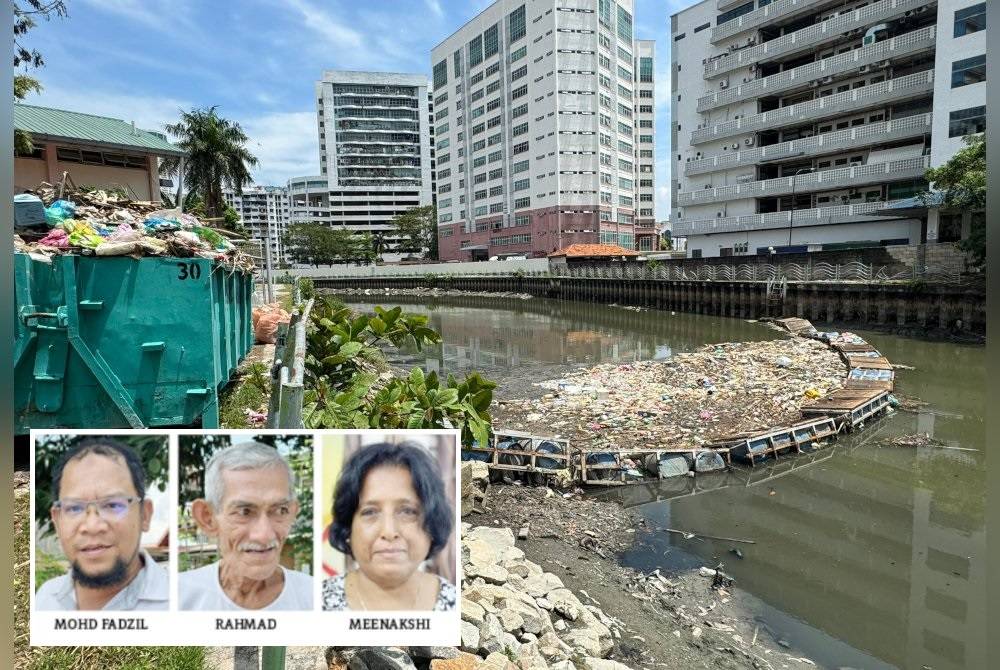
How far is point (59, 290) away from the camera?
14.8 feet

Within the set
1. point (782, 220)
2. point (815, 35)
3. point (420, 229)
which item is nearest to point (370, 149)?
point (420, 229)

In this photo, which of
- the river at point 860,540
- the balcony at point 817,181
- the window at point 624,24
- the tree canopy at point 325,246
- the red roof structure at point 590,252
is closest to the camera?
the river at point 860,540

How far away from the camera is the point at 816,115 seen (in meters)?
34.8

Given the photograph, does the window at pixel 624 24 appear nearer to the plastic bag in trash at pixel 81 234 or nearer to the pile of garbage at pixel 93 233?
the pile of garbage at pixel 93 233

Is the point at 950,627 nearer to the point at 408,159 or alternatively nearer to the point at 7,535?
the point at 7,535

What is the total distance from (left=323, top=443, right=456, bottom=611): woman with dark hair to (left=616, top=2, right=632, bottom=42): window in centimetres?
6950

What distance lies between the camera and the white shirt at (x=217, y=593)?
6.47ft

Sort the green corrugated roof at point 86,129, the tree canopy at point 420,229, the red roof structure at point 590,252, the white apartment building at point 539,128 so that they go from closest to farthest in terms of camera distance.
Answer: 1. the green corrugated roof at point 86,129
2. the red roof structure at point 590,252
3. the white apartment building at point 539,128
4. the tree canopy at point 420,229

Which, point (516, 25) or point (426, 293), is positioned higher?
point (516, 25)

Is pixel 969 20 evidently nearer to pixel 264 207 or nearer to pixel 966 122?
pixel 966 122

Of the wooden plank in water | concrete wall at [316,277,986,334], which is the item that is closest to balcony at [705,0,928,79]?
concrete wall at [316,277,986,334]

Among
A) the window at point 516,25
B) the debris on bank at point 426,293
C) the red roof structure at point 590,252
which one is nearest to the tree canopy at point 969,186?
the red roof structure at point 590,252

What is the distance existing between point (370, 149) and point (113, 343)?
107592 millimetres

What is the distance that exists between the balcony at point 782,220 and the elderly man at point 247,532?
3557 centimetres
